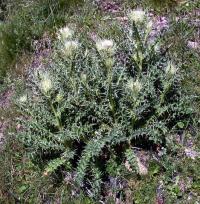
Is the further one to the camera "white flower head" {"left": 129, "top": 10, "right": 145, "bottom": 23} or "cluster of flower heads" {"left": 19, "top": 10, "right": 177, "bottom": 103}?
"white flower head" {"left": 129, "top": 10, "right": 145, "bottom": 23}

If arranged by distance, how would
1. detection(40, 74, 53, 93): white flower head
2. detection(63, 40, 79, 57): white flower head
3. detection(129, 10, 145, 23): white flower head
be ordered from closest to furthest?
detection(40, 74, 53, 93): white flower head
detection(63, 40, 79, 57): white flower head
detection(129, 10, 145, 23): white flower head

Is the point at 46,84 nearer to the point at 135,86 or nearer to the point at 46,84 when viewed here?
the point at 46,84

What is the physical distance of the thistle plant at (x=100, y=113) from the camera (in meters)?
3.70

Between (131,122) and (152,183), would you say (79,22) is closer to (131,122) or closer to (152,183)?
(131,122)

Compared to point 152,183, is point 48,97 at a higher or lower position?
higher

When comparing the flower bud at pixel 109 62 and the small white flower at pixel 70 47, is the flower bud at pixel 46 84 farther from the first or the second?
the flower bud at pixel 109 62

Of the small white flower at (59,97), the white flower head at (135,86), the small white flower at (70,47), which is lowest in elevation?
the small white flower at (59,97)

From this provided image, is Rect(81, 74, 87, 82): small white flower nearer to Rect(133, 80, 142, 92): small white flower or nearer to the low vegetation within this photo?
the low vegetation

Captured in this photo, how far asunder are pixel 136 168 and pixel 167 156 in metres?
0.34

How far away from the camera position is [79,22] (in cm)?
549

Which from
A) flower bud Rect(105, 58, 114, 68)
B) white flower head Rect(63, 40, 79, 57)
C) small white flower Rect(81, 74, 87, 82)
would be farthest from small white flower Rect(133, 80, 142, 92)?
white flower head Rect(63, 40, 79, 57)

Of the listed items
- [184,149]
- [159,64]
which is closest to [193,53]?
[159,64]

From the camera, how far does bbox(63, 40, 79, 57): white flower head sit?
3.57 metres

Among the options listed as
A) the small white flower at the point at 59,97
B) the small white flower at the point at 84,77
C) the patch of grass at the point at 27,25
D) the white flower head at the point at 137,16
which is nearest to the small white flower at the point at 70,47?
the small white flower at the point at 84,77
